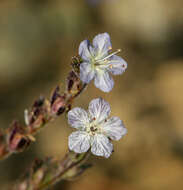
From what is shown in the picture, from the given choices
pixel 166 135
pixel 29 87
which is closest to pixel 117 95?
pixel 166 135

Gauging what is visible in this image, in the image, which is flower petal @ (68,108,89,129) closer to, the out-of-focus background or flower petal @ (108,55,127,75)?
flower petal @ (108,55,127,75)

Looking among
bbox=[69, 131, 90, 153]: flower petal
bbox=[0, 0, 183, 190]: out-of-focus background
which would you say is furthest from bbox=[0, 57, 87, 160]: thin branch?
bbox=[0, 0, 183, 190]: out-of-focus background

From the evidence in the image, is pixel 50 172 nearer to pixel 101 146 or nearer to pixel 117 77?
pixel 101 146

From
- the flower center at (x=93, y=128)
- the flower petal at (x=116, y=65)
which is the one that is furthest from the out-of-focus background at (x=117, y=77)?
the flower petal at (x=116, y=65)

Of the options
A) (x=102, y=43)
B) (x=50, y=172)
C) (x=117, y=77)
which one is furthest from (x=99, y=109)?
(x=117, y=77)

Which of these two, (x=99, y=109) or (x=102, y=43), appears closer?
(x=99, y=109)

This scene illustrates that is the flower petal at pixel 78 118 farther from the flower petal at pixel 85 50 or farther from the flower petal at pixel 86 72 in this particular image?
the flower petal at pixel 85 50
